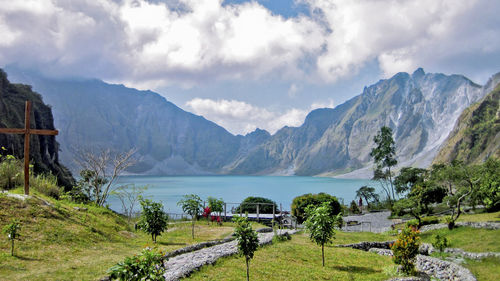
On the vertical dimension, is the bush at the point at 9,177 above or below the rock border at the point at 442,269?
above

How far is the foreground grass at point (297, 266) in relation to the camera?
11952mm

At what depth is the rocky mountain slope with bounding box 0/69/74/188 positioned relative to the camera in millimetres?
57209

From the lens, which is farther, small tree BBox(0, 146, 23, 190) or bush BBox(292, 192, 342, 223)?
bush BBox(292, 192, 342, 223)

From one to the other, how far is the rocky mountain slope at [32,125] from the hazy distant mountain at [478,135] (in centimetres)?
11876

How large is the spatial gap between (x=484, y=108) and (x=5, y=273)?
16588 cm

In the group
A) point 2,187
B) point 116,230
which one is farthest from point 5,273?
point 2,187

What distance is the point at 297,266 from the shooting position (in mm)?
13883

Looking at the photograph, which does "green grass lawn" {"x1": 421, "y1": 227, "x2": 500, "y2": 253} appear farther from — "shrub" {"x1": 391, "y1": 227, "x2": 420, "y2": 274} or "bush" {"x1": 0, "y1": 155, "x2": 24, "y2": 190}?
"bush" {"x1": 0, "y1": 155, "x2": 24, "y2": 190}

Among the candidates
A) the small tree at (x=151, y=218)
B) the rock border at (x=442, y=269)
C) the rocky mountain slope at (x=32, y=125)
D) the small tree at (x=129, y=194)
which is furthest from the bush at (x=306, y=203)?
the rocky mountain slope at (x=32, y=125)

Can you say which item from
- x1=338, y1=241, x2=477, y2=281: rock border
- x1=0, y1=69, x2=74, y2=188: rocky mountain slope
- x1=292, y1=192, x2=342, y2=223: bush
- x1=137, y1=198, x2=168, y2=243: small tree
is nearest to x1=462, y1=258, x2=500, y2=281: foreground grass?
x1=338, y1=241, x2=477, y2=281: rock border

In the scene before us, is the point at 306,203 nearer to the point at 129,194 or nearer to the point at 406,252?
the point at 129,194

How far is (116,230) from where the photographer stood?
1891 centimetres

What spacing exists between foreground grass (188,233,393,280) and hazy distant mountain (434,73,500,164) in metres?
111

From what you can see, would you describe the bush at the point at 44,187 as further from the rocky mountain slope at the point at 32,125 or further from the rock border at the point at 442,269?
the rocky mountain slope at the point at 32,125
